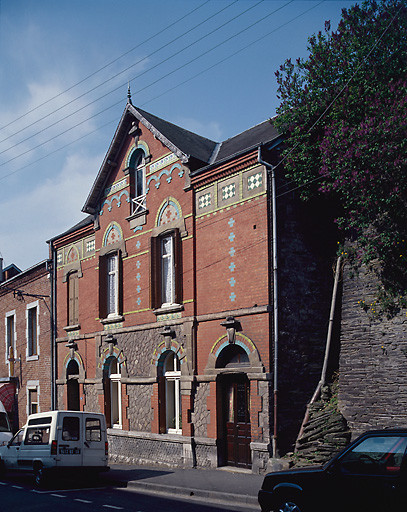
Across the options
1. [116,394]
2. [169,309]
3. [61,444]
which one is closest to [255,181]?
[169,309]

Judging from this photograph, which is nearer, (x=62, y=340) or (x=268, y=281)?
(x=268, y=281)

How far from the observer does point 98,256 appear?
22922 mm

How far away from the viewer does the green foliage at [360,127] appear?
14.1 m

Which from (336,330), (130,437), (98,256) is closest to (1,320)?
(98,256)

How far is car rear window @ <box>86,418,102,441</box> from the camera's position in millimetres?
16203

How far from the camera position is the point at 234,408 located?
16.6 m

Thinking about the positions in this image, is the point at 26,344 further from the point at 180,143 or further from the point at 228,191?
the point at 228,191

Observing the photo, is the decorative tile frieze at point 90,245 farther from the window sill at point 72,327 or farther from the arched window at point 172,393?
the arched window at point 172,393

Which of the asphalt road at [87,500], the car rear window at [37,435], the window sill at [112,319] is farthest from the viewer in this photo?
the window sill at [112,319]

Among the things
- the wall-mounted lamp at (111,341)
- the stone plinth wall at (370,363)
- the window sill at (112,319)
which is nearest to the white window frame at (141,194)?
the window sill at (112,319)

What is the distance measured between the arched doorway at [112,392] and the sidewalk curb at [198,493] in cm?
660

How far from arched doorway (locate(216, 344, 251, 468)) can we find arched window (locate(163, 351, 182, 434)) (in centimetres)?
231

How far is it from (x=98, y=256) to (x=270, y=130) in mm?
8341

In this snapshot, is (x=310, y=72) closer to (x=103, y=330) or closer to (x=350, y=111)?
(x=350, y=111)
